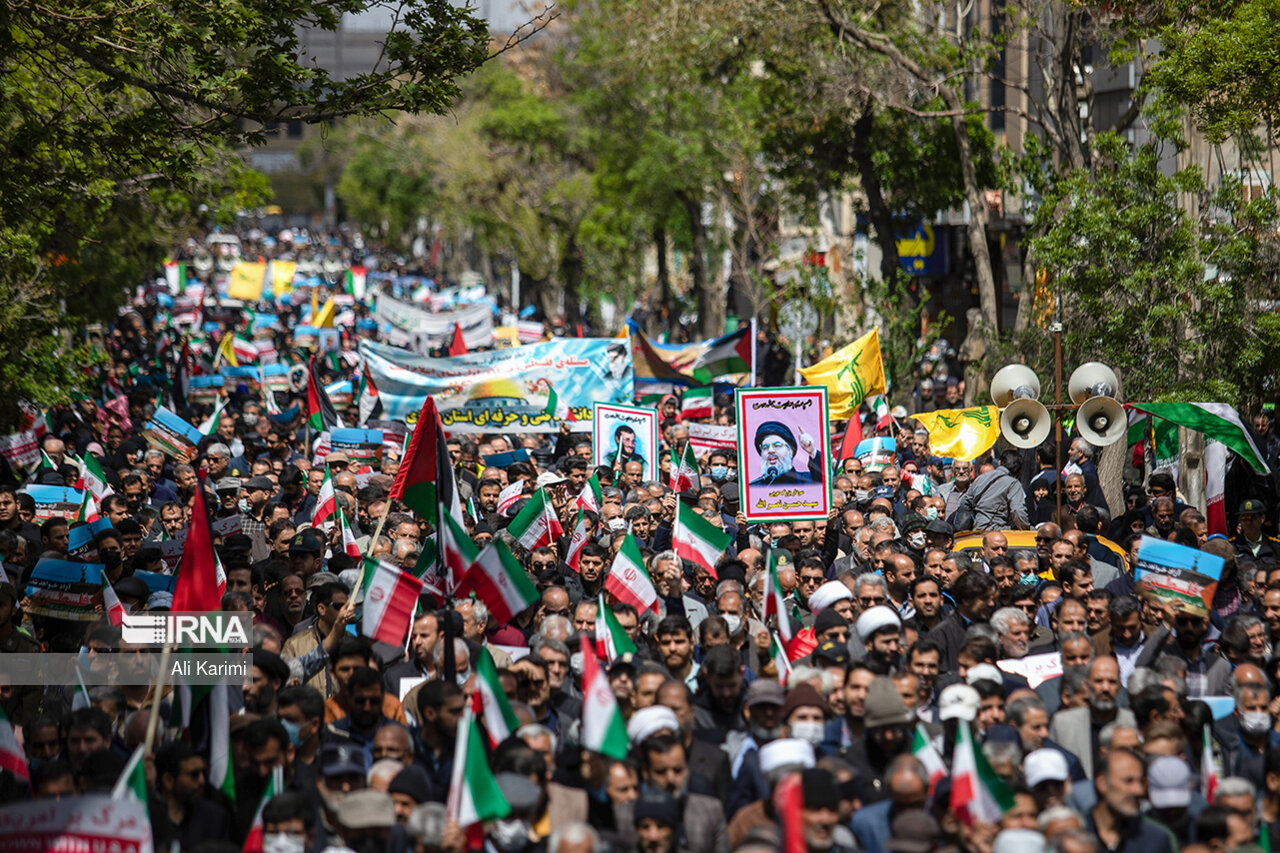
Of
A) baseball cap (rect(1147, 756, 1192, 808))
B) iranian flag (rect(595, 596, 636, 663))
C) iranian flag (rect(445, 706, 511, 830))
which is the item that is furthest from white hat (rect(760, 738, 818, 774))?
iranian flag (rect(595, 596, 636, 663))

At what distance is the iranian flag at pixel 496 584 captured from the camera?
8.58 m

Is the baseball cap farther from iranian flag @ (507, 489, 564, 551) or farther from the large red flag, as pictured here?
iranian flag @ (507, 489, 564, 551)

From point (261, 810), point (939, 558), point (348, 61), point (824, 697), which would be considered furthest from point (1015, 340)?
point (348, 61)

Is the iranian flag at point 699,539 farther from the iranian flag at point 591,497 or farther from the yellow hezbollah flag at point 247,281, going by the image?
the yellow hezbollah flag at point 247,281

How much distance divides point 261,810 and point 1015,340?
14982 millimetres

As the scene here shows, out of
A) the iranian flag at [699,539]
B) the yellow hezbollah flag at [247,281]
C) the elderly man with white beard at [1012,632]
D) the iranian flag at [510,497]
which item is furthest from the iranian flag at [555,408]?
the yellow hezbollah flag at [247,281]

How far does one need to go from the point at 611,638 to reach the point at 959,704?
2074 millimetres

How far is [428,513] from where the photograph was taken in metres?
9.83

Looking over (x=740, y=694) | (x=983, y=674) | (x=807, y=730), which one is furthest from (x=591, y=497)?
(x=807, y=730)

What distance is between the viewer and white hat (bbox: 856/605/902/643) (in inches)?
330

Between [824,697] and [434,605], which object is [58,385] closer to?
[434,605]

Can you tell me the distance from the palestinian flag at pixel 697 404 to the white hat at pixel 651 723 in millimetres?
13539

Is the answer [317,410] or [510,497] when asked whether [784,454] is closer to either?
[510,497]

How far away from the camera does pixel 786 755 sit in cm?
667
